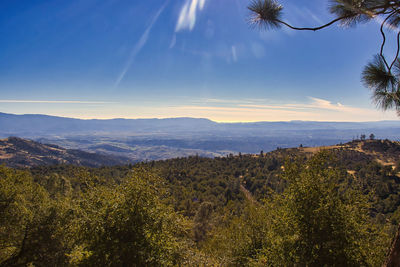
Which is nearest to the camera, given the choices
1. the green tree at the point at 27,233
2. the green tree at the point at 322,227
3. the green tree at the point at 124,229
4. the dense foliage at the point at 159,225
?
the green tree at the point at 322,227

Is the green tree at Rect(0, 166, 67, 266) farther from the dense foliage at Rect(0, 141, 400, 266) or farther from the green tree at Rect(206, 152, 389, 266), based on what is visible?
the green tree at Rect(206, 152, 389, 266)

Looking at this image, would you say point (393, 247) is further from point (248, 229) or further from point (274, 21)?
point (248, 229)

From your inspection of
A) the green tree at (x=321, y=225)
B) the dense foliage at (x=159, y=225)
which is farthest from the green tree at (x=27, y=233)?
the green tree at (x=321, y=225)

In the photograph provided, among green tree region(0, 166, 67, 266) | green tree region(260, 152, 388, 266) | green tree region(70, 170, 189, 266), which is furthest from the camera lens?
green tree region(0, 166, 67, 266)

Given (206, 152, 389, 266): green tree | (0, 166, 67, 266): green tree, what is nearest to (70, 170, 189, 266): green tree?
(206, 152, 389, 266): green tree

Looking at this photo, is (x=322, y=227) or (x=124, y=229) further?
(x=124, y=229)

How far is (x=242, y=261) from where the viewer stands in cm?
1441

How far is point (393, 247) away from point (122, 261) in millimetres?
8350

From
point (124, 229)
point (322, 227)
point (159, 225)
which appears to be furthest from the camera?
point (159, 225)

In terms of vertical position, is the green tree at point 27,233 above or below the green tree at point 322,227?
below

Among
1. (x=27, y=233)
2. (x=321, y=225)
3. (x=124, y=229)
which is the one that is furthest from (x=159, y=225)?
(x=27, y=233)

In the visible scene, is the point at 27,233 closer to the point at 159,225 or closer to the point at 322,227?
the point at 159,225

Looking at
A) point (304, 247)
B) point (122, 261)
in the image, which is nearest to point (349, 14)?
point (304, 247)

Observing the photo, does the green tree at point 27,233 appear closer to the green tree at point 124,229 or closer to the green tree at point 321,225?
the green tree at point 124,229
